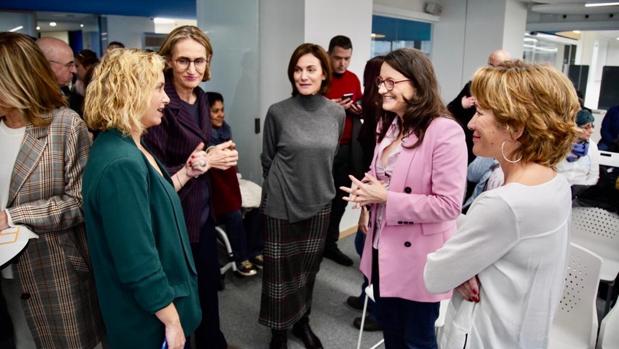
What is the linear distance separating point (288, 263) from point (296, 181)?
436mm

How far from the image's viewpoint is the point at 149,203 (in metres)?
1.25

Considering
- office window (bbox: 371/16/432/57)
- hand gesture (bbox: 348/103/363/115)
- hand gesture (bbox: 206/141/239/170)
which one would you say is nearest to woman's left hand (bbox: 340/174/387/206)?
hand gesture (bbox: 206/141/239/170)

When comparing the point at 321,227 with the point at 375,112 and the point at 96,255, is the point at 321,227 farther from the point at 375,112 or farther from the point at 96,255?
the point at 96,255

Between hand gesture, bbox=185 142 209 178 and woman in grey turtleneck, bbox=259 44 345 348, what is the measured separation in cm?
52

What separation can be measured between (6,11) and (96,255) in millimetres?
7433

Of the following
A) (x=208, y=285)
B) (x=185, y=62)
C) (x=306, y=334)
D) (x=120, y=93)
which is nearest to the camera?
(x=120, y=93)

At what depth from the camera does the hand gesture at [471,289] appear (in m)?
1.14

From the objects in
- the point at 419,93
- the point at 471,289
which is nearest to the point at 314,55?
the point at 419,93

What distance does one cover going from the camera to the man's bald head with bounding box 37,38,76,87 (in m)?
2.52

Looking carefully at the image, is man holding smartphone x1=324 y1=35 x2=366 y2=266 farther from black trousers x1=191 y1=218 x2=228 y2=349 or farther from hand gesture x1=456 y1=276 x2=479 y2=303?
hand gesture x1=456 y1=276 x2=479 y2=303

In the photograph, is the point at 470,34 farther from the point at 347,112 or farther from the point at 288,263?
the point at 288,263

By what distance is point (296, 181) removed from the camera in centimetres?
219

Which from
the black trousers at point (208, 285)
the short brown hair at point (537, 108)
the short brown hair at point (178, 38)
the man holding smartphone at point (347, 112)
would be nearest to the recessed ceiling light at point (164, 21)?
the man holding smartphone at point (347, 112)

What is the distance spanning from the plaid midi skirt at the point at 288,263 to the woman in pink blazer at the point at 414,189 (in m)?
0.63
